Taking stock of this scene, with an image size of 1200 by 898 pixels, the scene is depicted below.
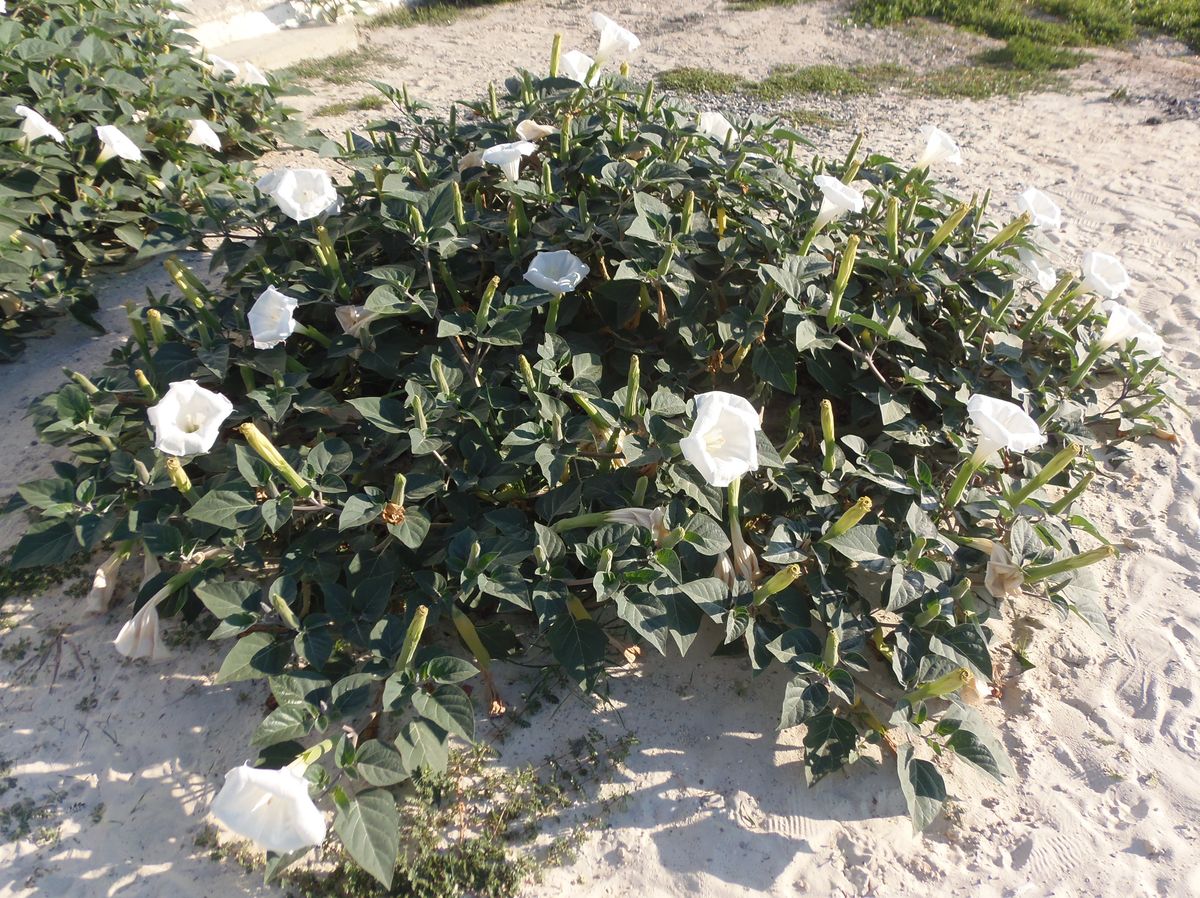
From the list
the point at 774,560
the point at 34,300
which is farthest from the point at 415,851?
the point at 34,300

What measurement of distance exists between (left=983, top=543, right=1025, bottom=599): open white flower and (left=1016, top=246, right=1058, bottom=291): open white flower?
1.05m

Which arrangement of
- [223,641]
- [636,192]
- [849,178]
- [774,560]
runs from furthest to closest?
[849,178] < [636,192] < [223,641] < [774,560]

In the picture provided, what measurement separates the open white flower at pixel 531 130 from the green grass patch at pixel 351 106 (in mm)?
3027

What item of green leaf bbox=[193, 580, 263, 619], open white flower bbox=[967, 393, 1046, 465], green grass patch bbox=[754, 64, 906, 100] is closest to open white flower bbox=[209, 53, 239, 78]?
green leaf bbox=[193, 580, 263, 619]

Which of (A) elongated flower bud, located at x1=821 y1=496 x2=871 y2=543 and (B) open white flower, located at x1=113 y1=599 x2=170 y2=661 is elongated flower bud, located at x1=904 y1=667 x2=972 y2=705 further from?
(B) open white flower, located at x1=113 y1=599 x2=170 y2=661

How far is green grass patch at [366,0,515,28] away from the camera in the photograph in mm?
7078

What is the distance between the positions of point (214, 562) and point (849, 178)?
2185 mm

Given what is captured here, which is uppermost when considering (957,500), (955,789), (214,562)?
(957,500)

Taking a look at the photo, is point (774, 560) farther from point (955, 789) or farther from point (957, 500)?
point (955, 789)

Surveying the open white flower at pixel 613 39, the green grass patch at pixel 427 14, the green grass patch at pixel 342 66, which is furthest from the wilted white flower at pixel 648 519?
the green grass patch at pixel 427 14

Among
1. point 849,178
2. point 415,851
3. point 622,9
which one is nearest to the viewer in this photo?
point 415,851

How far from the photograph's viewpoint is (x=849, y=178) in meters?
2.53

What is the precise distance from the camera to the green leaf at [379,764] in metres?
1.61

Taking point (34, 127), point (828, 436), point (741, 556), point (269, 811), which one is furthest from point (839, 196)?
point (34, 127)
